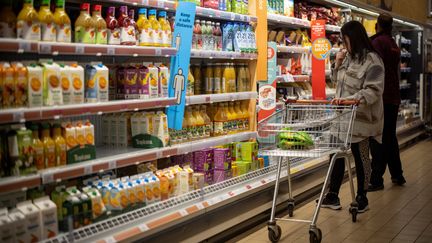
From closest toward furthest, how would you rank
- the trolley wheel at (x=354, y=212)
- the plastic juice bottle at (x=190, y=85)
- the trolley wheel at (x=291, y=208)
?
the plastic juice bottle at (x=190, y=85)
the trolley wheel at (x=354, y=212)
the trolley wheel at (x=291, y=208)

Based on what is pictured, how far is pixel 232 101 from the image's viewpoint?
5.93 meters

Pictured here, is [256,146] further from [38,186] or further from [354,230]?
[38,186]

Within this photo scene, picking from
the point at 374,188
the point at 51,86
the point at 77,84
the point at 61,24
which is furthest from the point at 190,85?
the point at 374,188

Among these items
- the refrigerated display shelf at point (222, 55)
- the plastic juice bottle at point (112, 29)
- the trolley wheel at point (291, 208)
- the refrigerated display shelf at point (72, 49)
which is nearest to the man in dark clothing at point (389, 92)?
the trolley wheel at point (291, 208)

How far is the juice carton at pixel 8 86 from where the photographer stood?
3.29 meters

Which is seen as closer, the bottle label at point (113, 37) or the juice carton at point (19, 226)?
the juice carton at point (19, 226)

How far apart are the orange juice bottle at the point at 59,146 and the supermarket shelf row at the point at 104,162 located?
0.06 metres

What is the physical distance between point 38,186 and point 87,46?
0.93m

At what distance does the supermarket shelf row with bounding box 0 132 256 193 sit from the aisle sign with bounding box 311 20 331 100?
199 centimetres

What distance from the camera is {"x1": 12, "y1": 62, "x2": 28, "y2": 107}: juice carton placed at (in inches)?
132

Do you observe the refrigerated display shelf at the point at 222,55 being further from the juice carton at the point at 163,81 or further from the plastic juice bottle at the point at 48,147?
the plastic juice bottle at the point at 48,147

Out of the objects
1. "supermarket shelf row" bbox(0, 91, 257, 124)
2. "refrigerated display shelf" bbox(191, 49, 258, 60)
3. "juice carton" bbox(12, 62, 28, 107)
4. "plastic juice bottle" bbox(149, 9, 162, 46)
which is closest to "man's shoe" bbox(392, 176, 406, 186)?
"refrigerated display shelf" bbox(191, 49, 258, 60)

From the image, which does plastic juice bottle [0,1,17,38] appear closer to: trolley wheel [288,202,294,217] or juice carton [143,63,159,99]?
juice carton [143,63,159,99]

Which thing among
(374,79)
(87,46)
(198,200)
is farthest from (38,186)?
(374,79)
